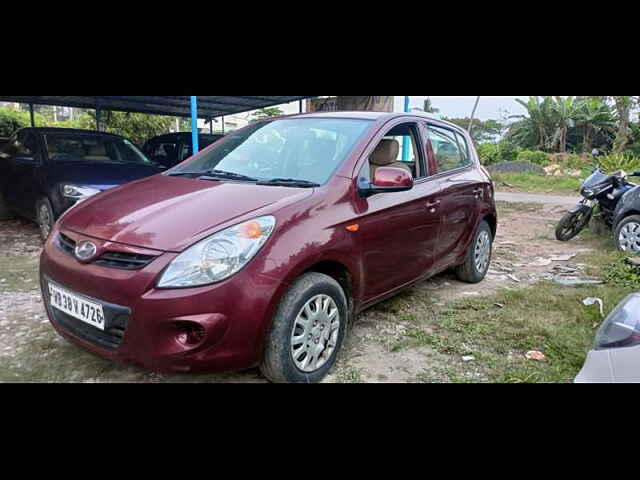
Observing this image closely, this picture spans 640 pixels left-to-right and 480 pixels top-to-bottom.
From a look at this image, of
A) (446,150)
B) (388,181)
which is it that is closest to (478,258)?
(446,150)

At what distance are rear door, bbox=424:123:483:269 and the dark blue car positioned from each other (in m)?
3.70

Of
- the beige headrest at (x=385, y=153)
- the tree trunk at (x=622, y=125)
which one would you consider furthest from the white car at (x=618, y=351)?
the tree trunk at (x=622, y=125)

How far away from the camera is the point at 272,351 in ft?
7.80

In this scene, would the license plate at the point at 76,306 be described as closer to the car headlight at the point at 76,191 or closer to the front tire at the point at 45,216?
the car headlight at the point at 76,191

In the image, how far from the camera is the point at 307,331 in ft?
8.35

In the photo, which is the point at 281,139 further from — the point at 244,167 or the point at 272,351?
the point at 272,351

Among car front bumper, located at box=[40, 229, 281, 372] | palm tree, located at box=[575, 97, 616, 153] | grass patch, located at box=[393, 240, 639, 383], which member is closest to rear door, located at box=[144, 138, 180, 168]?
grass patch, located at box=[393, 240, 639, 383]

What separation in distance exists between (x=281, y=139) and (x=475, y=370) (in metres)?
2.09

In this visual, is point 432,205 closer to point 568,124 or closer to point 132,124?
point 132,124

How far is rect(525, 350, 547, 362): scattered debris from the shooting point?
309 cm

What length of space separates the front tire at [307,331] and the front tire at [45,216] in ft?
13.7

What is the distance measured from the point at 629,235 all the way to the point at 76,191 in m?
6.69

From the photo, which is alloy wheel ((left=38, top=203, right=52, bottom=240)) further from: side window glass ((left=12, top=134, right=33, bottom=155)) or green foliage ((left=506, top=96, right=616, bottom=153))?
green foliage ((left=506, top=96, right=616, bottom=153))

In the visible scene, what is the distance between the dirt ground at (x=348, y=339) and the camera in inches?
108
